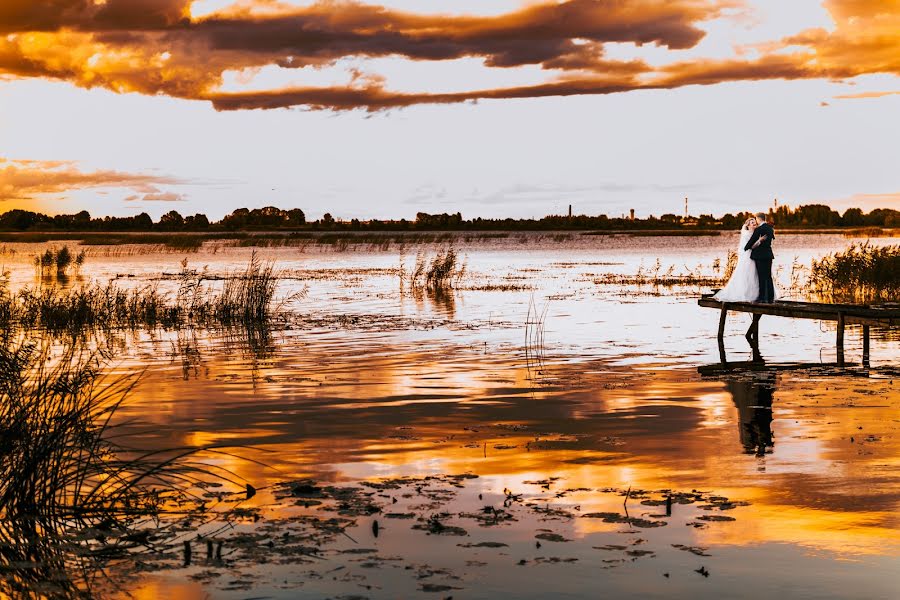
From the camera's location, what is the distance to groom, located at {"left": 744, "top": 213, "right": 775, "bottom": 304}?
84.4 ft

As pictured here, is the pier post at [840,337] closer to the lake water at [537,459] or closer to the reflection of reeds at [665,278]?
the lake water at [537,459]

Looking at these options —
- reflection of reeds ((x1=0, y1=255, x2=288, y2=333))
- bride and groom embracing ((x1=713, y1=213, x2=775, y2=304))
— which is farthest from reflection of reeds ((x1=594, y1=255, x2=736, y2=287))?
reflection of reeds ((x1=0, y1=255, x2=288, y2=333))

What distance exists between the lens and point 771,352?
78.6 ft

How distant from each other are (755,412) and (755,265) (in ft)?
38.2

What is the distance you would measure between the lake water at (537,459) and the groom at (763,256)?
1.32 meters

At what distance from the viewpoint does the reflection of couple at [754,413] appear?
12891mm

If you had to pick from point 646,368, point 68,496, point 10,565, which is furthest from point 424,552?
point 646,368

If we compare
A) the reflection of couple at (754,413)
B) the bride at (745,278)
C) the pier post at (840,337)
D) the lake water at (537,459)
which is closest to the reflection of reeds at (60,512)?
the lake water at (537,459)

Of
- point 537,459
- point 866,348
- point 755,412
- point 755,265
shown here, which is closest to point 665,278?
point 755,265

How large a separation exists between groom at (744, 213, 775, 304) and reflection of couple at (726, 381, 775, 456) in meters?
8.05

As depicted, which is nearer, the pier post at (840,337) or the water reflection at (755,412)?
the water reflection at (755,412)

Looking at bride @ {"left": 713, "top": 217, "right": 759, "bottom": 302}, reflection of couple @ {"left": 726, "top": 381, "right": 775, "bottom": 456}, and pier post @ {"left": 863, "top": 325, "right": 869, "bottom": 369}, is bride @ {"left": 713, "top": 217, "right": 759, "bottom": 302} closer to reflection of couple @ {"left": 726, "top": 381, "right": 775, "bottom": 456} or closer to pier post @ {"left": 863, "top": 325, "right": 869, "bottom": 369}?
pier post @ {"left": 863, "top": 325, "right": 869, "bottom": 369}

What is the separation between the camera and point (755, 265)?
1033 inches

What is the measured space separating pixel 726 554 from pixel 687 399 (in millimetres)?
8381
